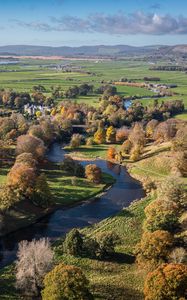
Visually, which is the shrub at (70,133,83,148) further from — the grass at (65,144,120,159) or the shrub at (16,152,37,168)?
the shrub at (16,152,37,168)

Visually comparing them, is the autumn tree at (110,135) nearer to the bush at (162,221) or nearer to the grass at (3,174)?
the grass at (3,174)

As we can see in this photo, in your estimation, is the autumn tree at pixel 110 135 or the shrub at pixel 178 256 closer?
the shrub at pixel 178 256

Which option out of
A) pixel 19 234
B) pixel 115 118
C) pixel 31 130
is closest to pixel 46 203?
pixel 19 234

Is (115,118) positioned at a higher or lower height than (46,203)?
higher

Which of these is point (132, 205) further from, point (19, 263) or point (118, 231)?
point (19, 263)

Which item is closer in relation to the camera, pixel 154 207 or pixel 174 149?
pixel 154 207

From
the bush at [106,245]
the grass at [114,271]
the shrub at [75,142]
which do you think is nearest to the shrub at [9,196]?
the grass at [114,271]

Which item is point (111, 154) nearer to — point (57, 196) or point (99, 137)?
point (99, 137)
